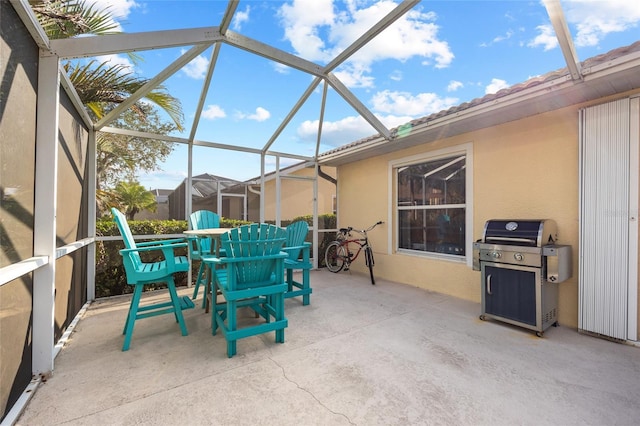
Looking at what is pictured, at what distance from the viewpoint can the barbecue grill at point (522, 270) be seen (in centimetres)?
269

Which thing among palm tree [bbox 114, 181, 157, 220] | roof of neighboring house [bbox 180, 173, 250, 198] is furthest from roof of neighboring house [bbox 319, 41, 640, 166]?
palm tree [bbox 114, 181, 157, 220]

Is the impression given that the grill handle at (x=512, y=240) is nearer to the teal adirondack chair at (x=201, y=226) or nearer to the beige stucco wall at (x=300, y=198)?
the teal adirondack chair at (x=201, y=226)

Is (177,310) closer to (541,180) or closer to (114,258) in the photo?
(114,258)

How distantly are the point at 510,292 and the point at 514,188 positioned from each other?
1.32 meters

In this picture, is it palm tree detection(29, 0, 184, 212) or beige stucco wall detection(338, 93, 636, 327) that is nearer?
palm tree detection(29, 0, 184, 212)

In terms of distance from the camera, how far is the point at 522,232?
2848 mm

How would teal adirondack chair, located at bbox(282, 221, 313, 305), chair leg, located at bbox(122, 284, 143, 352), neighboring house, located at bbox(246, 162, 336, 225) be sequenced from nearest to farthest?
chair leg, located at bbox(122, 284, 143, 352) → teal adirondack chair, located at bbox(282, 221, 313, 305) → neighboring house, located at bbox(246, 162, 336, 225)

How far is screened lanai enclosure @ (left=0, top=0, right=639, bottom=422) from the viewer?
1.68m

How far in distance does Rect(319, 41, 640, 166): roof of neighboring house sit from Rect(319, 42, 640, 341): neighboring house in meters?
0.01

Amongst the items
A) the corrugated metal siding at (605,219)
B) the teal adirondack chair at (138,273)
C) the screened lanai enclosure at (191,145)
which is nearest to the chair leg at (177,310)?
the teal adirondack chair at (138,273)

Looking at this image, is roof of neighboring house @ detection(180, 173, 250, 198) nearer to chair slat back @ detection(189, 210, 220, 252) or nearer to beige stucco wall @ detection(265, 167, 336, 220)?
beige stucco wall @ detection(265, 167, 336, 220)

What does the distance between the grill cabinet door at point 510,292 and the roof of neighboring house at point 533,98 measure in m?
1.77

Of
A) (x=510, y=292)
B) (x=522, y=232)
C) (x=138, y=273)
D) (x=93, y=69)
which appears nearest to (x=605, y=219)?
(x=522, y=232)

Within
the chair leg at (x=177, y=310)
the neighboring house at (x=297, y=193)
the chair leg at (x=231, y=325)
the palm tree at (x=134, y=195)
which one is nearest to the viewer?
the chair leg at (x=231, y=325)
